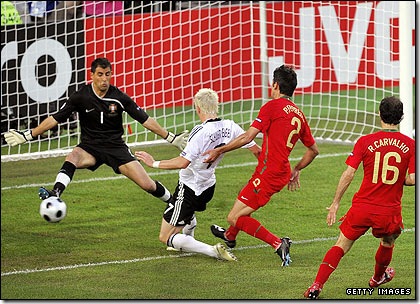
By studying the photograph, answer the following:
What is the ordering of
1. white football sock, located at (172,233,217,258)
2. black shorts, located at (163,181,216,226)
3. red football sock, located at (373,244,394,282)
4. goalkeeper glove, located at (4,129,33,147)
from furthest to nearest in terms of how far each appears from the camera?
1. goalkeeper glove, located at (4,129,33,147)
2. black shorts, located at (163,181,216,226)
3. white football sock, located at (172,233,217,258)
4. red football sock, located at (373,244,394,282)

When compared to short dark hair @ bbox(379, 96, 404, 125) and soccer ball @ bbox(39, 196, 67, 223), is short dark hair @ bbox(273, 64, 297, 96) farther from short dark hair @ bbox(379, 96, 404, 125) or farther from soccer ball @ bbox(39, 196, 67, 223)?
soccer ball @ bbox(39, 196, 67, 223)

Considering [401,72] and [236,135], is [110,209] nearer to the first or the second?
[236,135]

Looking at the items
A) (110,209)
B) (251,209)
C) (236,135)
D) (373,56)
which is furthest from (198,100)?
(373,56)

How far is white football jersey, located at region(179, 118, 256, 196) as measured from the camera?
9.80 meters

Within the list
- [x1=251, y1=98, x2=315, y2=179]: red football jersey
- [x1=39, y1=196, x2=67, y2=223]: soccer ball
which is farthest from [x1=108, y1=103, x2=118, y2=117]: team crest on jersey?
[x1=251, y1=98, x2=315, y2=179]: red football jersey

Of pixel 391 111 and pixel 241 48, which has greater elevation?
pixel 391 111

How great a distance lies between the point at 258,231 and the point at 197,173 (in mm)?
858

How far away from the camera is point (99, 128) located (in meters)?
11.0

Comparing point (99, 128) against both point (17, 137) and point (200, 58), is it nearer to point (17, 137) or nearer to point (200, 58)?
point (17, 137)

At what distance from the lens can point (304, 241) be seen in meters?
11.0

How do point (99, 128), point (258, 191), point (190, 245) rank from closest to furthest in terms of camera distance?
point (258, 191), point (190, 245), point (99, 128)

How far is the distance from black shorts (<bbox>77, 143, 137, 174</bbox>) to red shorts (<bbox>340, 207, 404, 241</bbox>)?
11.0 ft

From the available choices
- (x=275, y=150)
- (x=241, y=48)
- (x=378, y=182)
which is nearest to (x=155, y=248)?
(x=275, y=150)

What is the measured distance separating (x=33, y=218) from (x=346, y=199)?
381 centimetres
